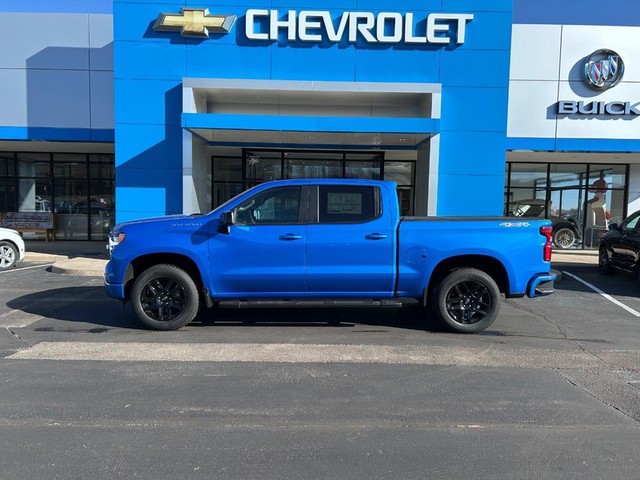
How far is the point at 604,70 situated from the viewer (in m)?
15.4

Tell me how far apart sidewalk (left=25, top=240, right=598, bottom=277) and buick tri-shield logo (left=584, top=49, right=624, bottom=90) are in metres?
5.60

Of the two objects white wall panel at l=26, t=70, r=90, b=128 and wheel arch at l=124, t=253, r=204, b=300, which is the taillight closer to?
wheel arch at l=124, t=253, r=204, b=300

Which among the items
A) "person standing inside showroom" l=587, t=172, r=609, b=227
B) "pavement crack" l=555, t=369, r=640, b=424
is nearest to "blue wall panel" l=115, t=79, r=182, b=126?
"pavement crack" l=555, t=369, r=640, b=424

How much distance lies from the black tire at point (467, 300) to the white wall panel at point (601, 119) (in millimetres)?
11448

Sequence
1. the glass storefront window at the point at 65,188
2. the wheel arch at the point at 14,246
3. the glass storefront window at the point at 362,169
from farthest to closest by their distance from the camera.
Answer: the glass storefront window at the point at 65,188, the glass storefront window at the point at 362,169, the wheel arch at the point at 14,246

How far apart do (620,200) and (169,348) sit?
19.0 metres

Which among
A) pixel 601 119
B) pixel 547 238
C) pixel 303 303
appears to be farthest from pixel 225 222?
pixel 601 119

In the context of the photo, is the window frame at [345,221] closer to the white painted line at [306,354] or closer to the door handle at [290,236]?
the door handle at [290,236]

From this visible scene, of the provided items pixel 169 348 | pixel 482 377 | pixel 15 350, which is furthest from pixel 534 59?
pixel 15 350

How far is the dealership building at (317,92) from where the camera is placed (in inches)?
530

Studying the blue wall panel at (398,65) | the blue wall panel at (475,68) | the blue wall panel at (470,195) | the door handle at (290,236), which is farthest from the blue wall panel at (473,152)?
the door handle at (290,236)

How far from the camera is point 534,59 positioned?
15586 millimetres

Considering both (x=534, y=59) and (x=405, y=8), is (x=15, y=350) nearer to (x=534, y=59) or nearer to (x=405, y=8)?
(x=405, y=8)

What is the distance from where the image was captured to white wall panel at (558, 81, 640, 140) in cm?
1556
